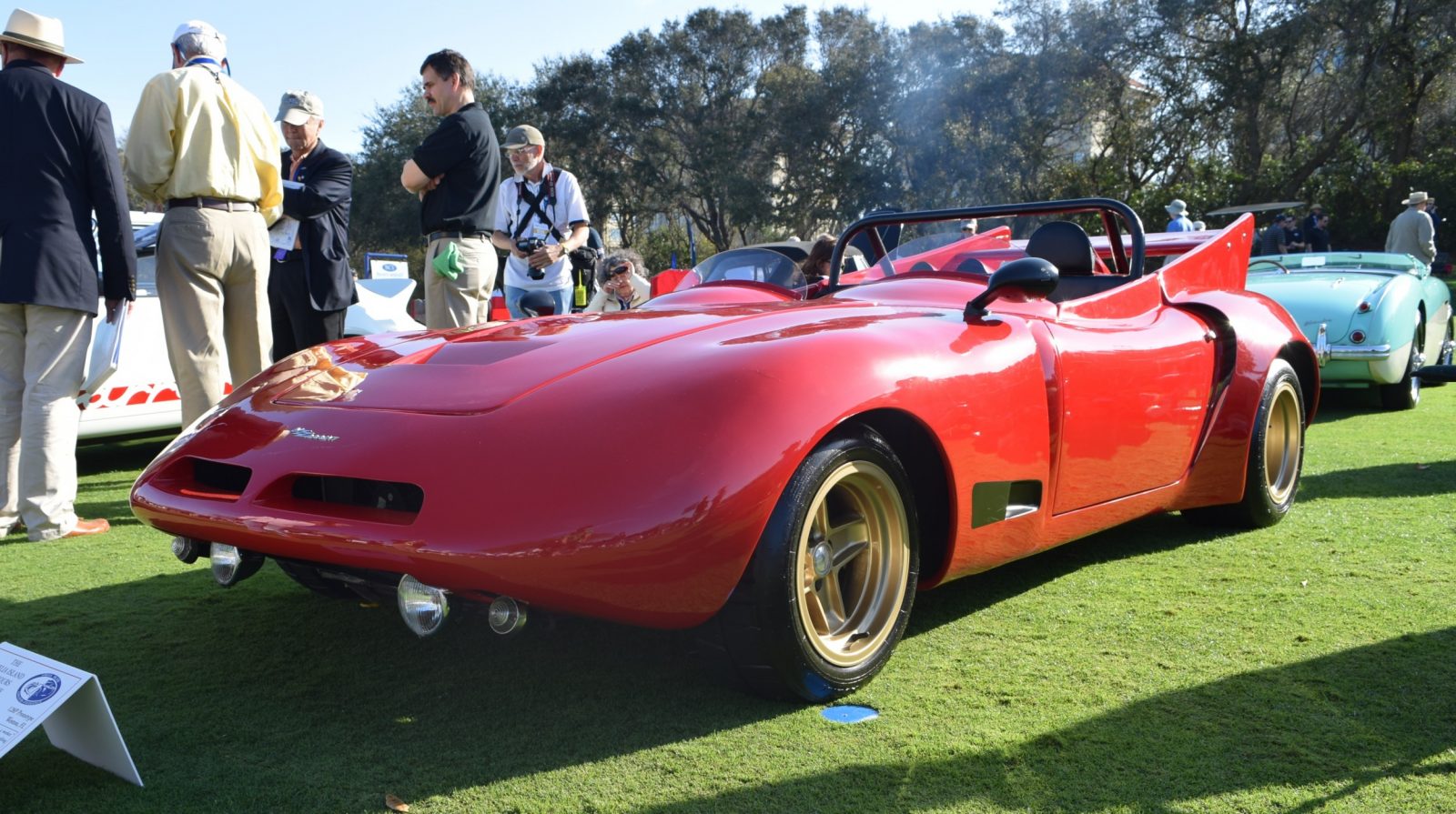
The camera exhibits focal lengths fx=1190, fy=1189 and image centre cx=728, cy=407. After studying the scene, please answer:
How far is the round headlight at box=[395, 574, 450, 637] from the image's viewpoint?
7.63ft

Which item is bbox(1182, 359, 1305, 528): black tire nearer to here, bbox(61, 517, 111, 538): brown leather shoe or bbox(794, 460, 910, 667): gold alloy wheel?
bbox(794, 460, 910, 667): gold alloy wheel

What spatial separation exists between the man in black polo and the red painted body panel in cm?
205

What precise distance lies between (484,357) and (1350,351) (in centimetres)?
679

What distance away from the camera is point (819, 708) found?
2.54 m

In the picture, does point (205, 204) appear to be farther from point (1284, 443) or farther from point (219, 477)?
point (1284, 443)

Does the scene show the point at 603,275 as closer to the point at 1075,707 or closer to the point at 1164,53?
the point at 1075,707

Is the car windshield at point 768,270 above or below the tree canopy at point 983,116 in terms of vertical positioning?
below

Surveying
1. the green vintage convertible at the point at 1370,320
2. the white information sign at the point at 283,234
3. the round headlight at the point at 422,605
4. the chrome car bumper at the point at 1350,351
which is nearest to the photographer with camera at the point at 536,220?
the white information sign at the point at 283,234

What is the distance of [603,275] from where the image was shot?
6.90 metres

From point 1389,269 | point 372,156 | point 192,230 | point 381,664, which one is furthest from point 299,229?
point 372,156

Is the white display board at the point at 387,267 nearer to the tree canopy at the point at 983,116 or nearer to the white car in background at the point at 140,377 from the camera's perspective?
the white car in background at the point at 140,377

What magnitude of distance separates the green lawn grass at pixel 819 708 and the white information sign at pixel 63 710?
54mm

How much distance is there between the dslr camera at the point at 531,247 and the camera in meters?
6.01

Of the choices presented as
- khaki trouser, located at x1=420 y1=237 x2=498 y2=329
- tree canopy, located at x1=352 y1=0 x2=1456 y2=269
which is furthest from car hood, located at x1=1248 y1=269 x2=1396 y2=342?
tree canopy, located at x1=352 y1=0 x2=1456 y2=269
